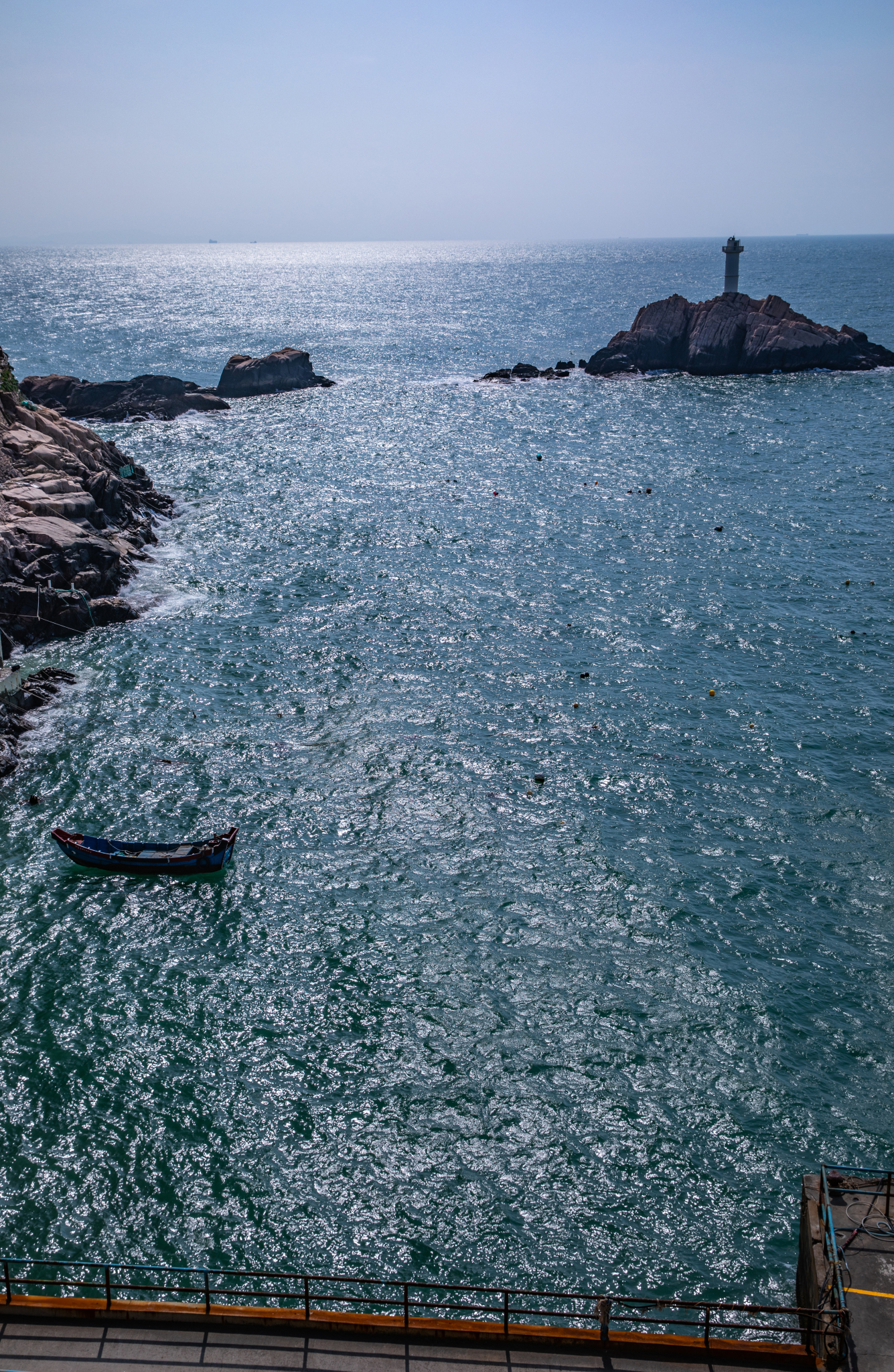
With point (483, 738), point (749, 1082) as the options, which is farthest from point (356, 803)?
point (749, 1082)

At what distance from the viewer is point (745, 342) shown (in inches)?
5630

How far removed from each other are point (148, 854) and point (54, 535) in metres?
32.6

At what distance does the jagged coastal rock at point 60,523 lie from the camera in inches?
2383

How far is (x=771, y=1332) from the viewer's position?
21328mm

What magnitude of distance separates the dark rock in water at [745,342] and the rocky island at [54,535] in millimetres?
95741

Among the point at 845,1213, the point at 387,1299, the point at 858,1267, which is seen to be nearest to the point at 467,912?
the point at 387,1299

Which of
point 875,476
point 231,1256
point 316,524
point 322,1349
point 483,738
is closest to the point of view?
point 322,1349

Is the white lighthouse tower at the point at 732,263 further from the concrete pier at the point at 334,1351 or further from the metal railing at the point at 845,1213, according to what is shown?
the concrete pier at the point at 334,1351

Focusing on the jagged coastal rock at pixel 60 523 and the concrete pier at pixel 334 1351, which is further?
the jagged coastal rock at pixel 60 523

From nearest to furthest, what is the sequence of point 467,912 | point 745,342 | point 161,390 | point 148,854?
point 467,912 < point 148,854 < point 161,390 < point 745,342

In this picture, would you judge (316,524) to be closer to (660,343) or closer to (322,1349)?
(322,1349)

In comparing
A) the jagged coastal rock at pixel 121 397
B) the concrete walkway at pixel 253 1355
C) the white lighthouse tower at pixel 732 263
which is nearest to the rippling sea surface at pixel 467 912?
the concrete walkway at pixel 253 1355

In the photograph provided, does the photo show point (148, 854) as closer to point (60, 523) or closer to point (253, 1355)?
point (253, 1355)

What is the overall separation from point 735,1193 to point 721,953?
391 inches
